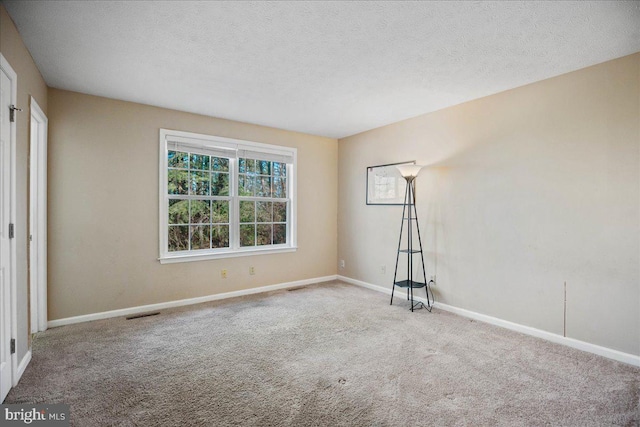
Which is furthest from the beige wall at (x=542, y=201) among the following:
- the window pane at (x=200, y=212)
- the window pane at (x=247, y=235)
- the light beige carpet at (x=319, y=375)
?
the window pane at (x=200, y=212)

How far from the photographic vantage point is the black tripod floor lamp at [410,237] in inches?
158

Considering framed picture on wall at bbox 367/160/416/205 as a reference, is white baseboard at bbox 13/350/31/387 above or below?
below

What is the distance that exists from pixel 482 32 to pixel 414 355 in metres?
2.60

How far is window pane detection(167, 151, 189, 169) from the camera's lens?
4171mm

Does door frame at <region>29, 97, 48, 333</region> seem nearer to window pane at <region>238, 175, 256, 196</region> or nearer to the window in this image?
the window

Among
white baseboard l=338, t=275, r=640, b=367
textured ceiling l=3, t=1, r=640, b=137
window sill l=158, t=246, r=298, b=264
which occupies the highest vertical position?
textured ceiling l=3, t=1, r=640, b=137

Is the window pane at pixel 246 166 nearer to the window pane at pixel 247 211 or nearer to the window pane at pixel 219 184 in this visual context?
the window pane at pixel 219 184

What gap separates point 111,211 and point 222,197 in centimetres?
134

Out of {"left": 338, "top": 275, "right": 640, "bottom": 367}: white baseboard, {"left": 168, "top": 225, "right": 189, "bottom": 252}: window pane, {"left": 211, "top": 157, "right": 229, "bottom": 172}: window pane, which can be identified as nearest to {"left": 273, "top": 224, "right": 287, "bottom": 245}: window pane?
{"left": 211, "top": 157, "right": 229, "bottom": 172}: window pane

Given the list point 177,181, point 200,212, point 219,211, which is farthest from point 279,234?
point 177,181

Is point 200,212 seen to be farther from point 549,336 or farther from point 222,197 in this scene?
point 549,336

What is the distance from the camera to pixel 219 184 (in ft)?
14.9

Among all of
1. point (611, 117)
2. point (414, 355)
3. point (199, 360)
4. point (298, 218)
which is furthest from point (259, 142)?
point (611, 117)

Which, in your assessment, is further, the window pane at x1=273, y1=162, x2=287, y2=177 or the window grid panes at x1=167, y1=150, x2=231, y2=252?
the window pane at x1=273, y1=162, x2=287, y2=177
